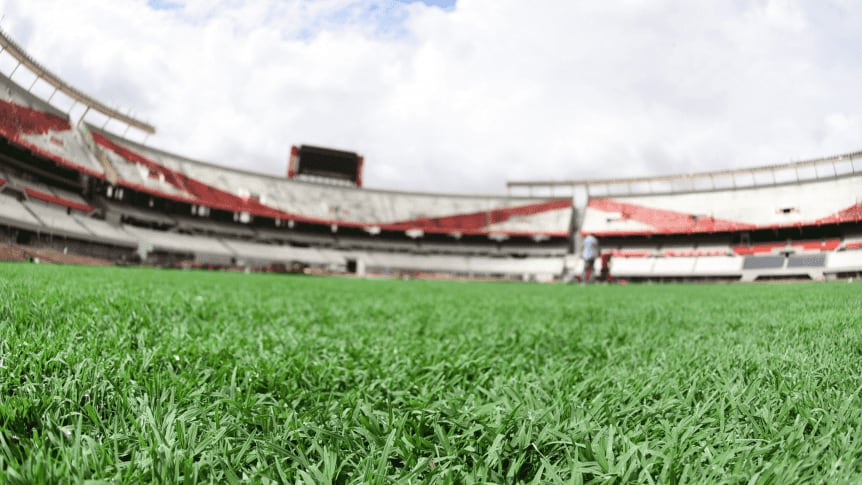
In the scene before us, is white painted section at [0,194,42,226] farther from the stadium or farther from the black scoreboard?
the black scoreboard

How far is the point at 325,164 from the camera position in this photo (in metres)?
50.9

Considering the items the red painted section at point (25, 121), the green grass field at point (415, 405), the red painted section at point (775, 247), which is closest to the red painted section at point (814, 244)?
the red painted section at point (775, 247)

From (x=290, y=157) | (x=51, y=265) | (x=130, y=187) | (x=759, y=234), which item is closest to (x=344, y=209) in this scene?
(x=290, y=157)

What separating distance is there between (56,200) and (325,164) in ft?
89.4

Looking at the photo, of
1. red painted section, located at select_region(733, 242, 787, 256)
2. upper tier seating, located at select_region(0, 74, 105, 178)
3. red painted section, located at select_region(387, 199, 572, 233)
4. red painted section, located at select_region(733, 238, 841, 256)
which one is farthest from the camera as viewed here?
red painted section, located at select_region(387, 199, 572, 233)

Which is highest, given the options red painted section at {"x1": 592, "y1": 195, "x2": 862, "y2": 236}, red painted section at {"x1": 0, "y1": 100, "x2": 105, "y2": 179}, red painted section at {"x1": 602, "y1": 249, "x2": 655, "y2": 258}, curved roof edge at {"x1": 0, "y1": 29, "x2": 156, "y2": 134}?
curved roof edge at {"x1": 0, "y1": 29, "x2": 156, "y2": 134}

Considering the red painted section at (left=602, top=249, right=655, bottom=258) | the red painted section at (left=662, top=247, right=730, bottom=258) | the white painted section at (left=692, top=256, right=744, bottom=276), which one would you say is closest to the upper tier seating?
the red painted section at (left=602, top=249, right=655, bottom=258)

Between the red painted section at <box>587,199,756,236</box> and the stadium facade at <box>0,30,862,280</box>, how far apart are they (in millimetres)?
169

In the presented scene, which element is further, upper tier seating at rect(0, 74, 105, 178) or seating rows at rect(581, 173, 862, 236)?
seating rows at rect(581, 173, 862, 236)

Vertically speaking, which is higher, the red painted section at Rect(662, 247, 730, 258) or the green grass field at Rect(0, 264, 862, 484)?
the red painted section at Rect(662, 247, 730, 258)

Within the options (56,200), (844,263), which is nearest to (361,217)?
(56,200)

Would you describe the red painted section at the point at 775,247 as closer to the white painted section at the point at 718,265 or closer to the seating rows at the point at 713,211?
the white painted section at the point at 718,265

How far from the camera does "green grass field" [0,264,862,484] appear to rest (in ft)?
2.70

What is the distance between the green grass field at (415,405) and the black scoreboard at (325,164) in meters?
50.4
